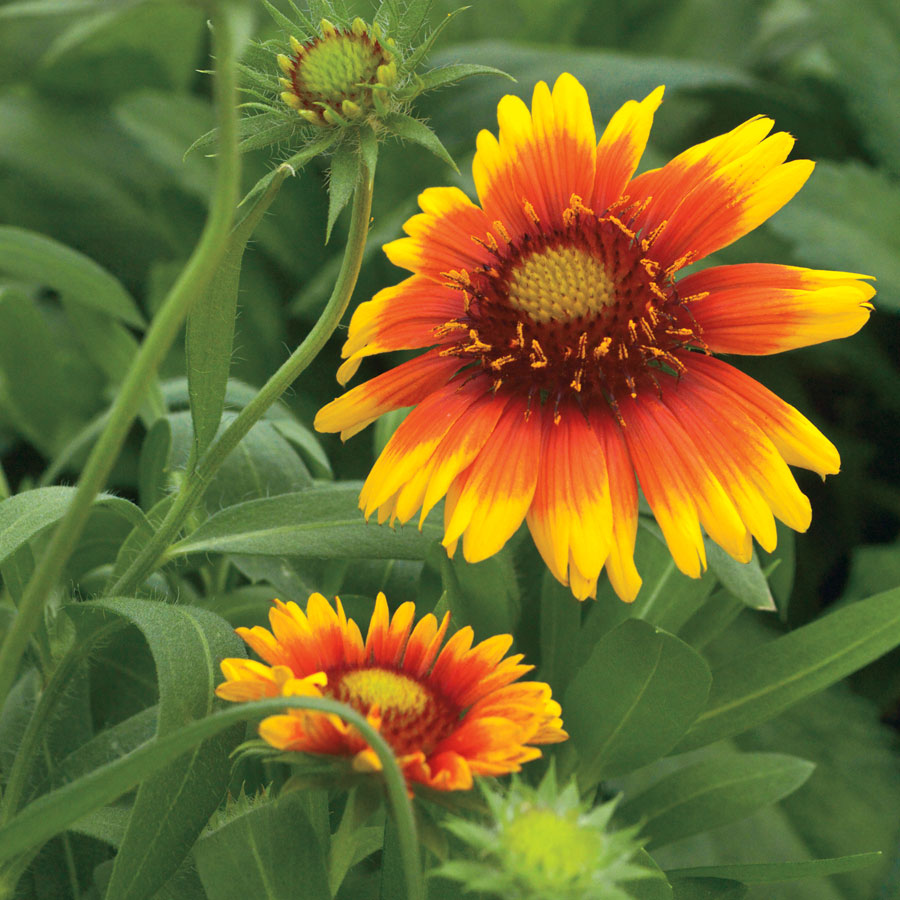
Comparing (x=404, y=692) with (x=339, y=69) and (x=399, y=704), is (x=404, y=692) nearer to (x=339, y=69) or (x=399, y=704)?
(x=399, y=704)

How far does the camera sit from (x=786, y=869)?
0.45 m

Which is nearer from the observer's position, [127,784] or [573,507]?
[127,784]

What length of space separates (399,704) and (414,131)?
0.23 m

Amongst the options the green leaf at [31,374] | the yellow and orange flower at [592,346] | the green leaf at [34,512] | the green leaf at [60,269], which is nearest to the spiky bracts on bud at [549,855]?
the yellow and orange flower at [592,346]

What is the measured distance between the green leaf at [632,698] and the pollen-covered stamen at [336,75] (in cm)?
26

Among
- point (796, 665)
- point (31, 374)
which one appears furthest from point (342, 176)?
point (31, 374)

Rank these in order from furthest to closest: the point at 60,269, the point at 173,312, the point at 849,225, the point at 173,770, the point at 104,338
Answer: the point at 849,225 < the point at 104,338 < the point at 60,269 < the point at 173,770 < the point at 173,312

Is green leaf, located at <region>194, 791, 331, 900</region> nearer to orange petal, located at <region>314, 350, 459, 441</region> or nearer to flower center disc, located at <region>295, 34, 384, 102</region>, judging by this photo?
orange petal, located at <region>314, 350, 459, 441</region>

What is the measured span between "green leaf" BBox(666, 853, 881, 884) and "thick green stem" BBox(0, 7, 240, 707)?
33cm

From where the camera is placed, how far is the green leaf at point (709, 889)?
1.51 ft

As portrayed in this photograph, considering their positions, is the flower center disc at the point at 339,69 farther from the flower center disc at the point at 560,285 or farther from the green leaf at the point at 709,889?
the green leaf at the point at 709,889

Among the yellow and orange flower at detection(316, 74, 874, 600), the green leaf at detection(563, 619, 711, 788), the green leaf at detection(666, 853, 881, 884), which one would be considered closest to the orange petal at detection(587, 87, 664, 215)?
the yellow and orange flower at detection(316, 74, 874, 600)

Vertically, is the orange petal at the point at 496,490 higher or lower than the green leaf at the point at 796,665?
higher

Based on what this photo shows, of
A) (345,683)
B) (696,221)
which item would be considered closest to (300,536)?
(345,683)
